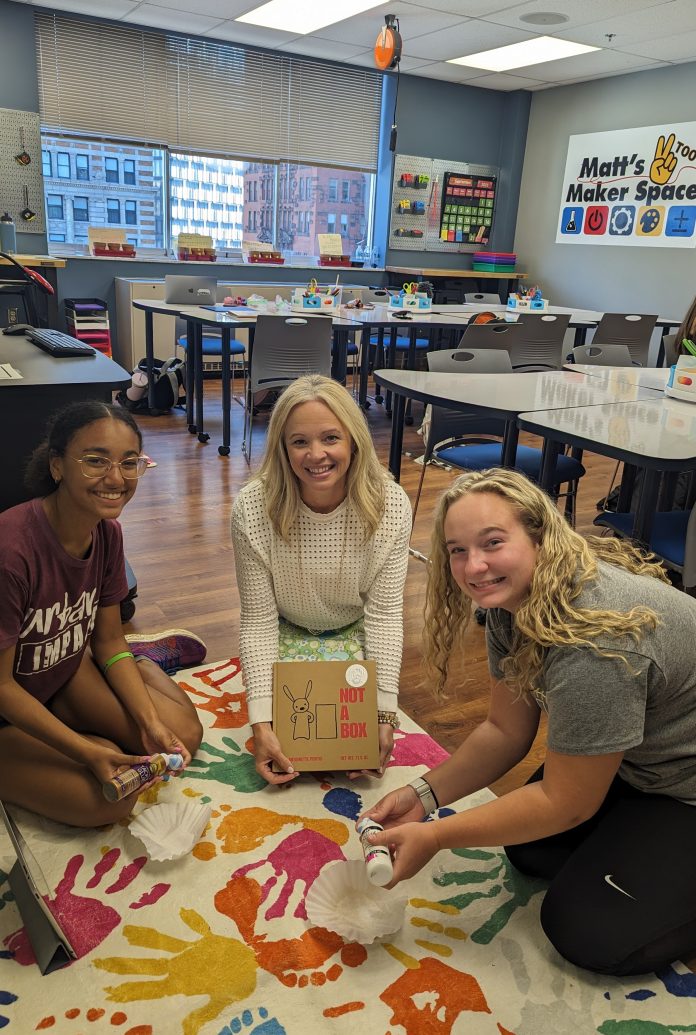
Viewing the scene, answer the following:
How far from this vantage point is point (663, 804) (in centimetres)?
127

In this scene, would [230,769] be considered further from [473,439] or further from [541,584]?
[473,439]

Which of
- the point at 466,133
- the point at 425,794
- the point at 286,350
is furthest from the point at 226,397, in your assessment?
the point at 466,133

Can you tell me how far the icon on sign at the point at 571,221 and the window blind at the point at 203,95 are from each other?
1.87 meters

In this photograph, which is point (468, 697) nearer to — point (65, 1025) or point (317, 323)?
point (65, 1025)

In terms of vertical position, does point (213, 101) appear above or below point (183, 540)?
above

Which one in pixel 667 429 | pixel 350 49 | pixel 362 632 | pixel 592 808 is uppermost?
pixel 350 49

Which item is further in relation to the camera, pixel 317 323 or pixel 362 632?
pixel 317 323

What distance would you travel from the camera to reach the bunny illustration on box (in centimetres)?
168

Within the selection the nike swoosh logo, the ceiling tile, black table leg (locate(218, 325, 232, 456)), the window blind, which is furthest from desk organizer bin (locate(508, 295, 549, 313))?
the nike swoosh logo

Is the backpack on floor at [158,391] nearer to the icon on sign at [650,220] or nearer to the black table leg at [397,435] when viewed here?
the black table leg at [397,435]

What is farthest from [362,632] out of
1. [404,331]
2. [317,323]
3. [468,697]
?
[404,331]

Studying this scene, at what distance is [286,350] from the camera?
4.10 m

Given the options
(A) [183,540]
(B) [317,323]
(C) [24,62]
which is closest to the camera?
(A) [183,540]

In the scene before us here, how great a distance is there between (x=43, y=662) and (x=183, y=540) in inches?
63.3
